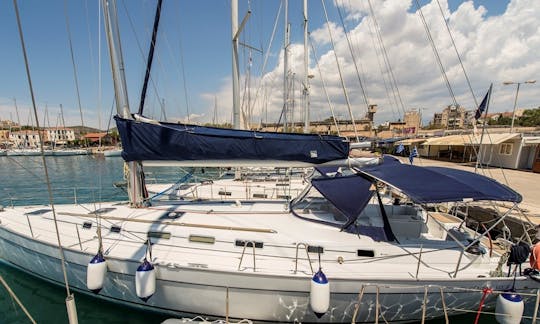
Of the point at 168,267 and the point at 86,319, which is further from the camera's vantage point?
the point at 86,319

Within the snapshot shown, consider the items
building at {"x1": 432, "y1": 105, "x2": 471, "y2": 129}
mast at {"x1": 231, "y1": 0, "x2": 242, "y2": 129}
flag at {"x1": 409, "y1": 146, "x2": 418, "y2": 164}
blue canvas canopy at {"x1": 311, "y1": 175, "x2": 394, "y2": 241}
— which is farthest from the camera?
flag at {"x1": 409, "y1": 146, "x2": 418, "y2": 164}

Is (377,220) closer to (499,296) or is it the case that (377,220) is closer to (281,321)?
(499,296)

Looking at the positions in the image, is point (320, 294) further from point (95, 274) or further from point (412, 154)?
point (412, 154)

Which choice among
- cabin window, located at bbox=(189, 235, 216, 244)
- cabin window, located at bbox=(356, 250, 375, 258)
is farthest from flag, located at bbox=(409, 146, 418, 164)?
cabin window, located at bbox=(189, 235, 216, 244)

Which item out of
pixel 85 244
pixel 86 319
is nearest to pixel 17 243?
pixel 85 244

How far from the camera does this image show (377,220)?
5.02 meters

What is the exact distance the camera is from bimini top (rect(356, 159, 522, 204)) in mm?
3682

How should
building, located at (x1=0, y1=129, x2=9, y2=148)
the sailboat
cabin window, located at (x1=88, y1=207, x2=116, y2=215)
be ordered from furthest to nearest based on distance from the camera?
building, located at (x1=0, y1=129, x2=9, y2=148) < cabin window, located at (x1=88, y1=207, x2=116, y2=215) < the sailboat

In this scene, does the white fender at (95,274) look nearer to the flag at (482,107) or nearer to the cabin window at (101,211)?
the cabin window at (101,211)

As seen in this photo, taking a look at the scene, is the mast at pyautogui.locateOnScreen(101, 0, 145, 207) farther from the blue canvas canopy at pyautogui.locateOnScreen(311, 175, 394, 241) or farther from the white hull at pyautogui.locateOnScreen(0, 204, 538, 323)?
the blue canvas canopy at pyautogui.locateOnScreen(311, 175, 394, 241)

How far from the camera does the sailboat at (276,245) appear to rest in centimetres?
382

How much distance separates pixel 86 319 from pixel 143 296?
6.91 ft

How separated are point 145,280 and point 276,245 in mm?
2202

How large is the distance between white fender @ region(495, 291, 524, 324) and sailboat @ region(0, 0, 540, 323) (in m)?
0.04
